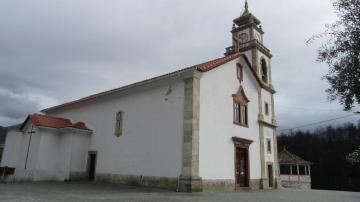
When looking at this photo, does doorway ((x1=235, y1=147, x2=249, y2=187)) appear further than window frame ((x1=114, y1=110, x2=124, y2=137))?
No

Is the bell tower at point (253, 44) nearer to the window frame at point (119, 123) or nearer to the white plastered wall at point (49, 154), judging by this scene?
the window frame at point (119, 123)

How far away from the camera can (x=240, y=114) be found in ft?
64.6

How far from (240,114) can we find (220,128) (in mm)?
3006

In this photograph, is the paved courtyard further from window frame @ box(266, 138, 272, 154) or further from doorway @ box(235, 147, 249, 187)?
window frame @ box(266, 138, 272, 154)

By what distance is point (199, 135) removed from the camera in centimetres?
1552

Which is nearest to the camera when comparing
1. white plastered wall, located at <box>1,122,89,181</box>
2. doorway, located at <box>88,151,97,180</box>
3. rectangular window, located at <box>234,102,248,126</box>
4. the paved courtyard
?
the paved courtyard

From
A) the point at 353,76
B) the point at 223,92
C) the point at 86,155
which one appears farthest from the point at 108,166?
the point at 353,76

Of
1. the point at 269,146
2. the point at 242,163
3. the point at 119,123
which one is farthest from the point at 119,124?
the point at 269,146

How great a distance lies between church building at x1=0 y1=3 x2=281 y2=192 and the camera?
15688 millimetres

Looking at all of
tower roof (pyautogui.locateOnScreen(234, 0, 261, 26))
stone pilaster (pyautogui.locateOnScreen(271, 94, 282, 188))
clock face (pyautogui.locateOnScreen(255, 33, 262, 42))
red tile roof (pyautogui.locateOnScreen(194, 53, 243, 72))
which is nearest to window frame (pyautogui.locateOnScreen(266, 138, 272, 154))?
stone pilaster (pyautogui.locateOnScreen(271, 94, 282, 188))

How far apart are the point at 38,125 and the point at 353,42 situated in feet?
58.5

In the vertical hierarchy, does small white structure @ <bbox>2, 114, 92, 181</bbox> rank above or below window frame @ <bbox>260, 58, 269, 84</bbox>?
below

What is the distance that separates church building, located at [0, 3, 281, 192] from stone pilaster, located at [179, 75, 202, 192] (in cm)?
5

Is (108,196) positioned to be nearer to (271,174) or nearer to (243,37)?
(271,174)
